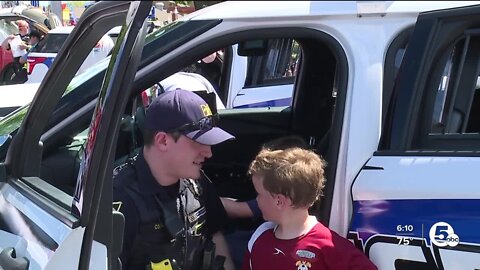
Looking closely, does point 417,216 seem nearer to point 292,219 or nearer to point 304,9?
point 292,219

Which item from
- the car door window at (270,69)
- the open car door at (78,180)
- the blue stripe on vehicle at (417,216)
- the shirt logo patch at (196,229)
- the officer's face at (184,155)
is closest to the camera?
the open car door at (78,180)

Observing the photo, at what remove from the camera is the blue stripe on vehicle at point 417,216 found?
5.84 ft

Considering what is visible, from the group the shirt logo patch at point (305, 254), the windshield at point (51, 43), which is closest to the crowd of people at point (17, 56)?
the windshield at point (51, 43)

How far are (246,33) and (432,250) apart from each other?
90 centimetres

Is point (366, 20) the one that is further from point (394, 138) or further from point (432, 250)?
point (432, 250)

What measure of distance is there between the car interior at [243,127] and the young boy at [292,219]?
6 cm

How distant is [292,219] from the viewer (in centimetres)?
208

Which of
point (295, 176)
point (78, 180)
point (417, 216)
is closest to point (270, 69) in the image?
point (295, 176)

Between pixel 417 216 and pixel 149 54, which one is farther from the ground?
pixel 149 54

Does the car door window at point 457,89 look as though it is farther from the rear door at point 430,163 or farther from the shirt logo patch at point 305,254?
the shirt logo patch at point 305,254

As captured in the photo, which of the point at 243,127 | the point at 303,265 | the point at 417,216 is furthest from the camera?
the point at 243,127

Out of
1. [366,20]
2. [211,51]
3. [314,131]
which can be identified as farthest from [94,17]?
[314,131]

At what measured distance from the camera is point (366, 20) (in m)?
2.04

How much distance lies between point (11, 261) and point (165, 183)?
21.9 inches
